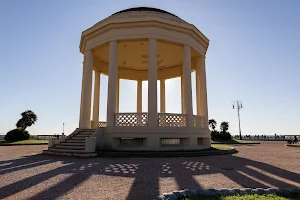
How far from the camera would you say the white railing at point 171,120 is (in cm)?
1361

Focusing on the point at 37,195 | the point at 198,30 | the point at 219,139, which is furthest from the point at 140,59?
the point at 219,139

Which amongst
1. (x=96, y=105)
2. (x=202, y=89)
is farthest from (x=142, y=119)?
(x=96, y=105)

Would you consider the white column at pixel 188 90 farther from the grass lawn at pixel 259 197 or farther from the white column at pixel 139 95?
the grass lawn at pixel 259 197

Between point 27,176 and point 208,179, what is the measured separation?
18.3 feet

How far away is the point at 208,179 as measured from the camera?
6.02 m

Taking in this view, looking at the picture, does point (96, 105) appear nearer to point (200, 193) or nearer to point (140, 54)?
point (140, 54)

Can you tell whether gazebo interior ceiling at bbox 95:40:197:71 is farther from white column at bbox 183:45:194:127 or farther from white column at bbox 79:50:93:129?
white column at bbox 79:50:93:129

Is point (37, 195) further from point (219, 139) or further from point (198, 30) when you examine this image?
point (219, 139)

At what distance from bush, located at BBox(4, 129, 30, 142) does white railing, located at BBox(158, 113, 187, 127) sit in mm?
25531

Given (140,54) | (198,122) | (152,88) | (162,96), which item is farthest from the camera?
(162,96)

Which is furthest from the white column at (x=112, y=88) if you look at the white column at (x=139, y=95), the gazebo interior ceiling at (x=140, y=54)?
the white column at (x=139, y=95)

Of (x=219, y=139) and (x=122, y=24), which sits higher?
(x=122, y=24)

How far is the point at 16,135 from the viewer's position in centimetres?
2927

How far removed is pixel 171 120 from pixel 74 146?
21.4ft
